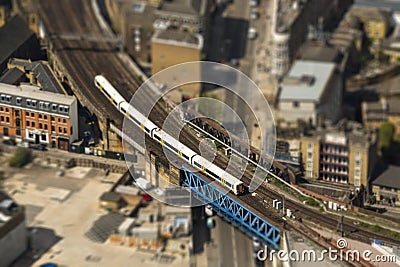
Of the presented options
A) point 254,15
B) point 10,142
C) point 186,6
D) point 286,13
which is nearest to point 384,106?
point 286,13

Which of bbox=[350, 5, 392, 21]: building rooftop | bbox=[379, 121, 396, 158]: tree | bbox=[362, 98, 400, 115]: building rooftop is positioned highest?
bbox=[350, 5, 392, 21]: building rooftop

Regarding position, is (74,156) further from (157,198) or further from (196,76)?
(196,76)

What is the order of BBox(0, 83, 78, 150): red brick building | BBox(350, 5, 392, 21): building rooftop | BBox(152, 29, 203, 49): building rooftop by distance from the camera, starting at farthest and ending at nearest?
BBox(350, 5, 392, 21): building rooftop, BBox(152, 29, 203, 49): building rooftop, BBox(0, 83, 78, 150): red brick building

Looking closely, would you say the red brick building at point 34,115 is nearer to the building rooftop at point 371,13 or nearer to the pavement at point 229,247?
the pavement at point 229,247

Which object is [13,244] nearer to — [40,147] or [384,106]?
[40,147]

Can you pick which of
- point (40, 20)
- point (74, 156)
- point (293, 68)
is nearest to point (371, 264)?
point (74, 156)

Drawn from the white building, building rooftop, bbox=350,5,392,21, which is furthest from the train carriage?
building rooftop, bbox=350,5,392,21

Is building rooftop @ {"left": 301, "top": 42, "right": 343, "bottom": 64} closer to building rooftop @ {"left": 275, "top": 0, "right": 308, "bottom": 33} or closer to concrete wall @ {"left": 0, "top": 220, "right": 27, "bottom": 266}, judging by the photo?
building rooftop @ {"left": 275, "top": 0, "right": 308, "bottom": 33}
